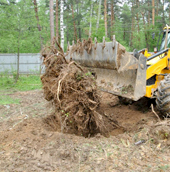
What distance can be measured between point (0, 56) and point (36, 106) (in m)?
12.9

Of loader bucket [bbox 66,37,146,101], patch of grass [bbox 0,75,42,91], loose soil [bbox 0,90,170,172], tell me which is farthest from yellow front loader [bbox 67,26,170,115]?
patch of grass [bbox 0,75,42,91]

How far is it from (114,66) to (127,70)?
1.16 ft

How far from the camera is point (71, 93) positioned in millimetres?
4734

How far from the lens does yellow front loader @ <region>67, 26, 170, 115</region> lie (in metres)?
5.15

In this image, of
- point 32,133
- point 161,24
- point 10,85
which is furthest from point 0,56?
point 161,24

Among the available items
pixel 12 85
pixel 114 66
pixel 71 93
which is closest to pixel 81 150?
pixel 71 93

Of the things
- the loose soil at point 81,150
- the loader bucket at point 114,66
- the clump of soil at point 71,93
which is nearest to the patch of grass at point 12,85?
the loader bucket at point 114,66

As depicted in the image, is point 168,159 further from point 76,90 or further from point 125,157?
point 76,90

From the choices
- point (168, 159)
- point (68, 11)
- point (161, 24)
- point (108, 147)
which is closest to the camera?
point (168, 159)

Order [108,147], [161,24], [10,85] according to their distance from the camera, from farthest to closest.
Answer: [161,24]
[10,85]
[108,147]

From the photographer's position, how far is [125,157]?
3.55 meters

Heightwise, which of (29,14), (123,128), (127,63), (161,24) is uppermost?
(161,24)

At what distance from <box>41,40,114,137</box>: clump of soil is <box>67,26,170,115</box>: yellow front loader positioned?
36.3 inches

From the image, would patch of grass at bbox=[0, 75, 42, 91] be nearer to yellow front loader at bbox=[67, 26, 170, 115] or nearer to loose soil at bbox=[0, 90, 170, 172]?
yellow front loader at bbox=[67, 26, 170, 115]
